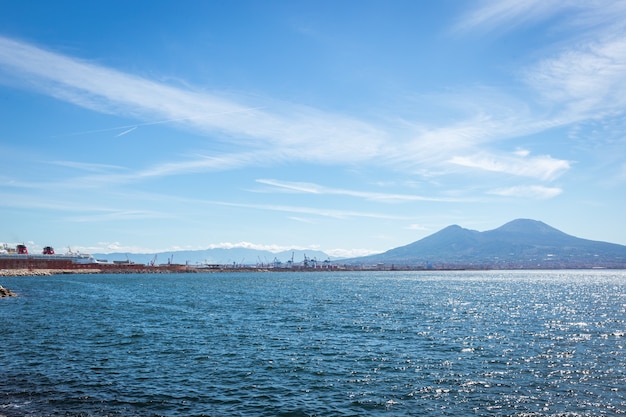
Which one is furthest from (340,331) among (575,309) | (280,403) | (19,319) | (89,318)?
(575,309)

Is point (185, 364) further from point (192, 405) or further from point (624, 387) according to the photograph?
point (624, 387)

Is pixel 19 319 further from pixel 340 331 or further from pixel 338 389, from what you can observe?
pixel 338 389

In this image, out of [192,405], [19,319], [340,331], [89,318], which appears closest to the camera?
[192,405]

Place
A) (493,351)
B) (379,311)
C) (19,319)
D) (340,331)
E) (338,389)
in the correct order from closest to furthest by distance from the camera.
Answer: (338,389) < (493,351) < (340,331) < (19,319) < (379,311)

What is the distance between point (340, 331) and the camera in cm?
4756

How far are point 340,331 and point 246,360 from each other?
15.8 m

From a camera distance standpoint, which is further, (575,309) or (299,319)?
(575,309)

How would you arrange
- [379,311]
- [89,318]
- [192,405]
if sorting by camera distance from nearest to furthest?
→ 1. [192,405]
2. [89,318]
3. [379,311]

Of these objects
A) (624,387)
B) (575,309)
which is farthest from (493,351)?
(575,309)

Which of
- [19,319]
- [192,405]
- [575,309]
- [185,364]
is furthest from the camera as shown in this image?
[575,309]

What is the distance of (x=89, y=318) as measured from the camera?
187 ft

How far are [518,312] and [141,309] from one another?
2229 inches

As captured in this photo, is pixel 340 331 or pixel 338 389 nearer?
pixel 338 389

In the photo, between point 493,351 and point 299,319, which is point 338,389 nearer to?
point 493,351
